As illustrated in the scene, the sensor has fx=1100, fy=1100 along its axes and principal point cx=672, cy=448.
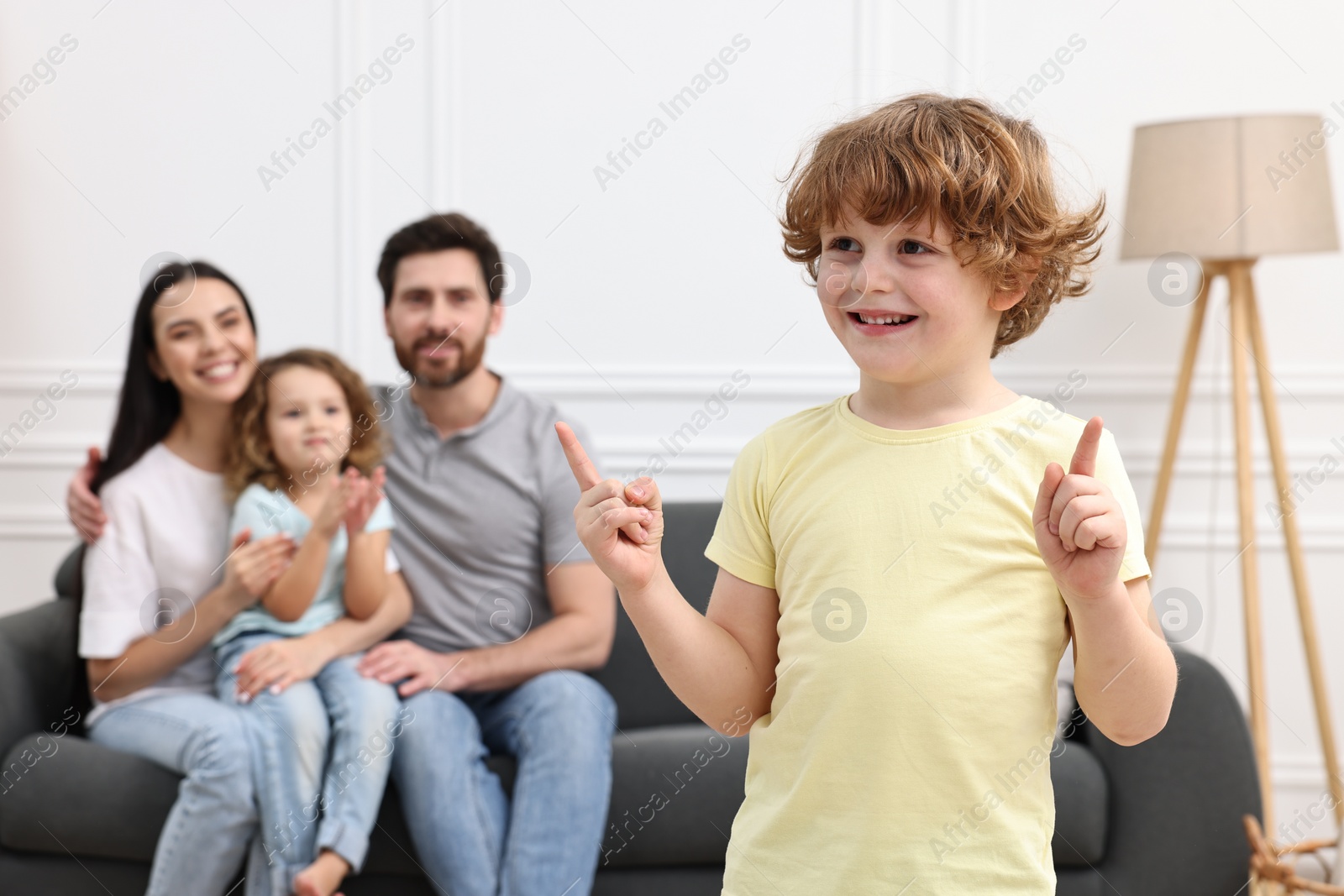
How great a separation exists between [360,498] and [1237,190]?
1.74 meters

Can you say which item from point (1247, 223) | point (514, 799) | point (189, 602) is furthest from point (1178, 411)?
point (189, 602)

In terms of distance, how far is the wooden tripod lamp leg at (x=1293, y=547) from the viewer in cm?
224

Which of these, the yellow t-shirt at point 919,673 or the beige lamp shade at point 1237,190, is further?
the beige lamp shade at point 1237,190

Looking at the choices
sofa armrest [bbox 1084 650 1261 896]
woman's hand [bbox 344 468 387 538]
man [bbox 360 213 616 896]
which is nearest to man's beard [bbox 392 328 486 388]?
man [bbox 360 213 616 896]

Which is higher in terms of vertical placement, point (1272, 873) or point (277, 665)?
point (277, 665)

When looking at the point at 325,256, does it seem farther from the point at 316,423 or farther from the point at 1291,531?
the point at 1291,531

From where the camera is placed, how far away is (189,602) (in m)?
1.86

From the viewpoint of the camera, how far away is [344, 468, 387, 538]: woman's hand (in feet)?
5.91

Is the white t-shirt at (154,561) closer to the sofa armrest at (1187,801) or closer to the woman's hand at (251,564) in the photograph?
the woman's hand at (251,564)

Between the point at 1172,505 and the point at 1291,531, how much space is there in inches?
13.3

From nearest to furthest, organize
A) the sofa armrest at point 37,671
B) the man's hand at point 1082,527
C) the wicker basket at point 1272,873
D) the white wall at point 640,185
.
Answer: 1. the man's hand at point 1082,527
2. the wicker basket at point 1272,873
3. the sofa armrest at point 37,671
4. the white wall at point 640,185

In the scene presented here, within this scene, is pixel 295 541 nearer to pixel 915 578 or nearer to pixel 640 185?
pixel 640 185

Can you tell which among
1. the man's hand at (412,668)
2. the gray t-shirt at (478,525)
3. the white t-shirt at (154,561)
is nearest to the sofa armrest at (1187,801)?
the gray t-shirt at (478,525)

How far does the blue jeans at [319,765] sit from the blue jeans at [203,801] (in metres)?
0.03
